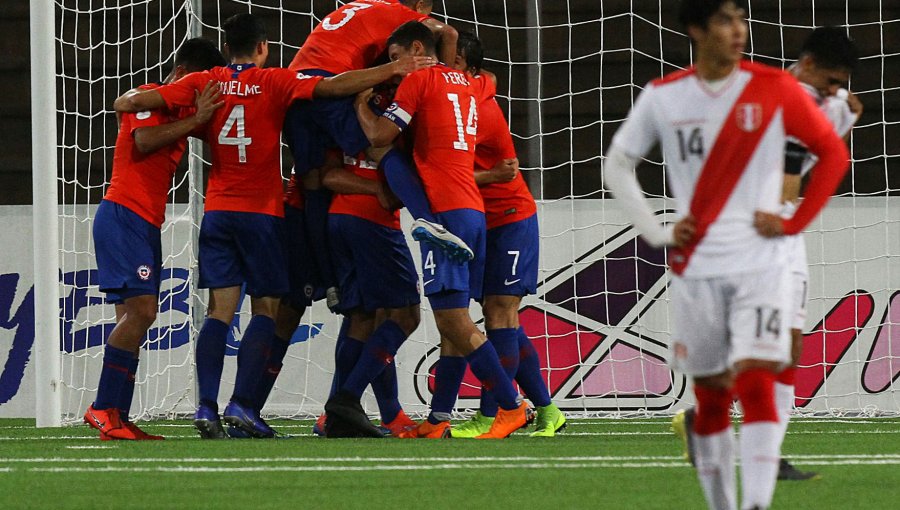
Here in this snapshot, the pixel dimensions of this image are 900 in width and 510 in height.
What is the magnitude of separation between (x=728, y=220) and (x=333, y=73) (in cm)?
362

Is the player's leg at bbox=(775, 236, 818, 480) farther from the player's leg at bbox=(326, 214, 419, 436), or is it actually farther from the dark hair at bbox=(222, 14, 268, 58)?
the dark hair at bbox=(222, 14, 268, 58)

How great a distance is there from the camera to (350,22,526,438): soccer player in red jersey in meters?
5.93

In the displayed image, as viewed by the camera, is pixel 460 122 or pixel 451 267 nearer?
pixel 451 267

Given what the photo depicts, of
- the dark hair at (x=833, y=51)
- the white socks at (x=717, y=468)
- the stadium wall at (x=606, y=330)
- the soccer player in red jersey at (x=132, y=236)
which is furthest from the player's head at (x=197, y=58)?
the white socks at (x=717, y=468)

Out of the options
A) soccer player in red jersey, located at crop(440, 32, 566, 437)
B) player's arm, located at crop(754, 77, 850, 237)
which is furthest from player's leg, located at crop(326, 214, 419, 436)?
player's arm, located at crop(754, 77, 850, 237)

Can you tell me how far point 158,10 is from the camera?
9.99 meters

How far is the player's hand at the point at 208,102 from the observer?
616 centimetres

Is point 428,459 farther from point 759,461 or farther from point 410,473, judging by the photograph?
point 759,461

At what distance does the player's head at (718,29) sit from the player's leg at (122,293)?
353cm

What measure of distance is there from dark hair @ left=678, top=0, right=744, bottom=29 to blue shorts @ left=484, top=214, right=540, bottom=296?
10.6 ft

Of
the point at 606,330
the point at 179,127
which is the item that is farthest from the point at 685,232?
the point at 606,330

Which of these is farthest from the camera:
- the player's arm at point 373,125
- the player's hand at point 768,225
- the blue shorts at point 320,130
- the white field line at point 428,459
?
the blue shorts at point 320,130

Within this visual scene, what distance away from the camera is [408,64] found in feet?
20.1

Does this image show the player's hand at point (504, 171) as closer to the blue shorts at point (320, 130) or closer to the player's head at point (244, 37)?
the blue shorts at point (320, 130)
